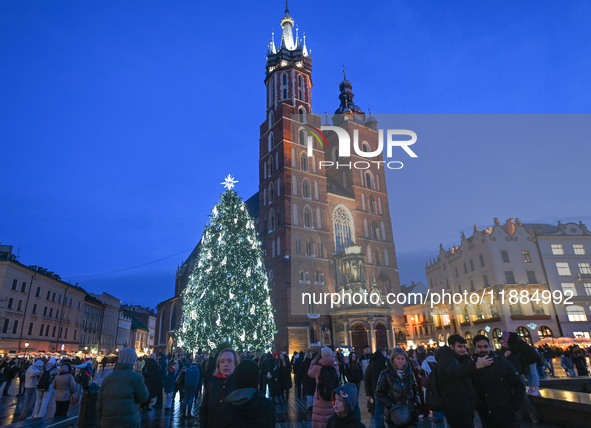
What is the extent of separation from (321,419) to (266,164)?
136 ft

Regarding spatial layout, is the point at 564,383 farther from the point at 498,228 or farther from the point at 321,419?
the point at 498,228

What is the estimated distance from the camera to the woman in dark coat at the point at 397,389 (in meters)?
4.97

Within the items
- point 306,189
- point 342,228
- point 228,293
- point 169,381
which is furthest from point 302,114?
point 169,381

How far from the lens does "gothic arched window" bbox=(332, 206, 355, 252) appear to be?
142 ft

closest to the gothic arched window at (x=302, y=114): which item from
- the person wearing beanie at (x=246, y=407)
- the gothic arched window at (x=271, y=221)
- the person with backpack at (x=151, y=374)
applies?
the gothic arched window at (x=271, y=221)

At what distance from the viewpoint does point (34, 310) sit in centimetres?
4191

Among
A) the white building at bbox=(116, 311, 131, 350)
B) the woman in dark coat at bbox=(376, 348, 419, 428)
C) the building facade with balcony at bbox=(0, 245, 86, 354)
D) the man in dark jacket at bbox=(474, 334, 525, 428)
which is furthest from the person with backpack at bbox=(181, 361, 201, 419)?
the white building at bbox=(116, 311, 131, 350)

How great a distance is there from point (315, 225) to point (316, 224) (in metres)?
0.17

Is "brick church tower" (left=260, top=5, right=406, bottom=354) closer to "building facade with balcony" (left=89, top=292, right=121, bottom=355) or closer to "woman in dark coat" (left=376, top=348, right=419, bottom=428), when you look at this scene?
"woman in dark coat" (left=376, top=348, right=419, bottom=428)

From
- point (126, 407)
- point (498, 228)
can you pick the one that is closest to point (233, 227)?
point (126, 407)

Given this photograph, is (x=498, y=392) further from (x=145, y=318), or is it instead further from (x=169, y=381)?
(x=145, y=318)

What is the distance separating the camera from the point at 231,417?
3.17 meters

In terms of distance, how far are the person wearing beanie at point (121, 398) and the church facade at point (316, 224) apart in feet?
103

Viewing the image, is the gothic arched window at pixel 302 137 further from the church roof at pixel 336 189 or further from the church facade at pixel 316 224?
the church roof at pixel 336 189
